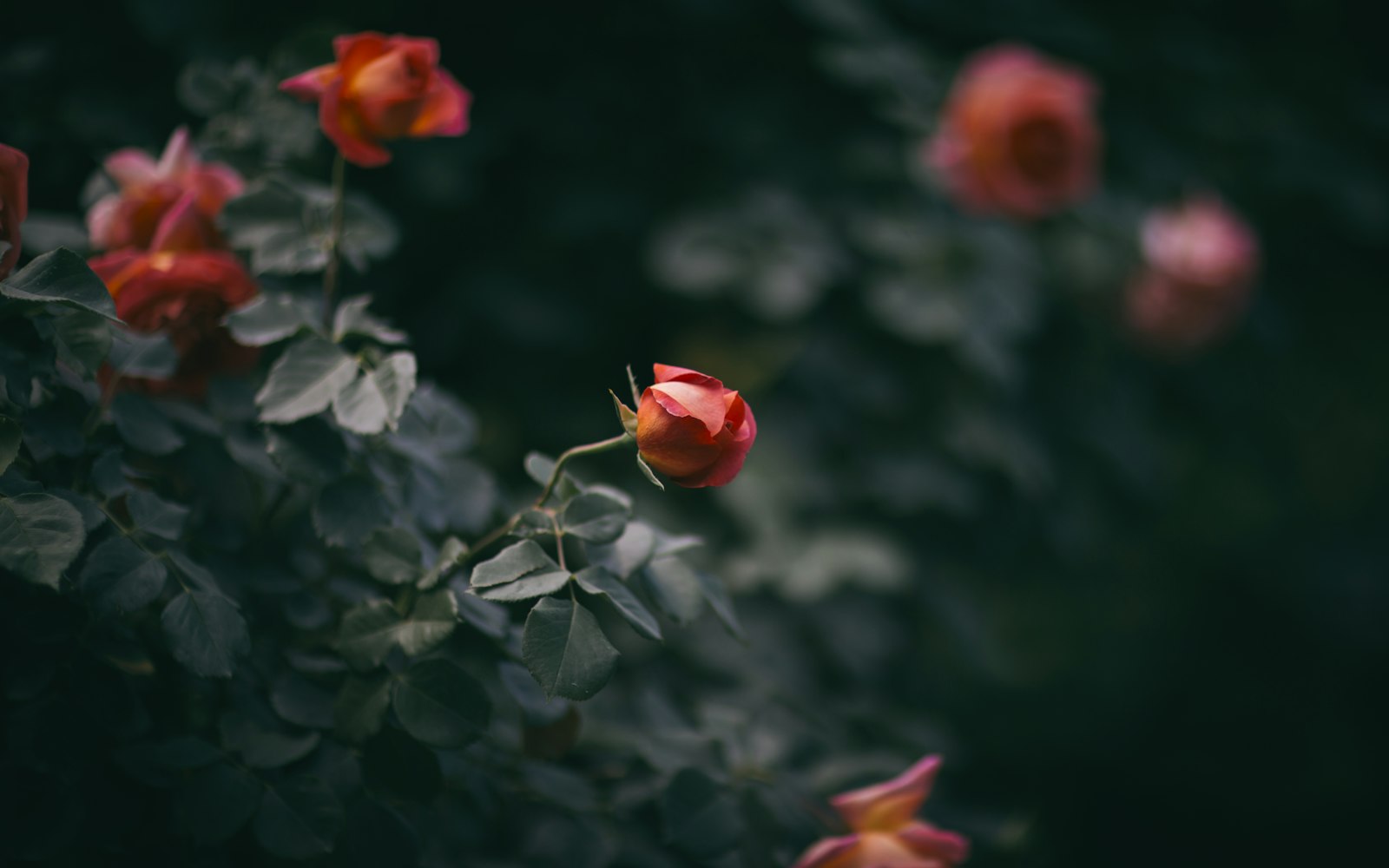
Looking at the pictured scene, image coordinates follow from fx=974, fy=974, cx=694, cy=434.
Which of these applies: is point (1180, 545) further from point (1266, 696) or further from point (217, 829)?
point (217, 829)

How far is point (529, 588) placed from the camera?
60cm

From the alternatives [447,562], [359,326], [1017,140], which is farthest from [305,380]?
[1017,140]

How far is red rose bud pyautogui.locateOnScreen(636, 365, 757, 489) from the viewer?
0.59 m

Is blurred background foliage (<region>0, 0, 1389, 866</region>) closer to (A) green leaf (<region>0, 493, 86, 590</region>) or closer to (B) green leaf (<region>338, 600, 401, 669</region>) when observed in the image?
(B) green leaf (<region>338, 600, 401, 669</region>)

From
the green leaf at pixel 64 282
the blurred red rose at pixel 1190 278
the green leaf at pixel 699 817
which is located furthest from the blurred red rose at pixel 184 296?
the blurred red rose at pixel 1190 278

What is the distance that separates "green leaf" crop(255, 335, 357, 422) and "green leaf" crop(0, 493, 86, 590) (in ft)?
0.43

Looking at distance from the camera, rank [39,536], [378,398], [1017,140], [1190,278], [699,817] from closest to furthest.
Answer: [39,536]
[378,398]
[699,817]
[1017,140]
[1190,278]

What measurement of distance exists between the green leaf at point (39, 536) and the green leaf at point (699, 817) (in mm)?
442

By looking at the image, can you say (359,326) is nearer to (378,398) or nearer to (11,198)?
(378,398)

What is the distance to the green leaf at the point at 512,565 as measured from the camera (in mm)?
590

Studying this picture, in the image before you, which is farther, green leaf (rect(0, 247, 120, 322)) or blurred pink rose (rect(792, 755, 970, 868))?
blurred pink rose (rect(792, 755, 970, 868))

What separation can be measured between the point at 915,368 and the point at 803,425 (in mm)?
235

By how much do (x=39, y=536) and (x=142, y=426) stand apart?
0.17 meters

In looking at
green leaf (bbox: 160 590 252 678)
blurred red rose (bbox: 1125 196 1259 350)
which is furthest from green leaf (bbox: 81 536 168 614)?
blurred red rose (bbox: 1125 196 1259 350)
